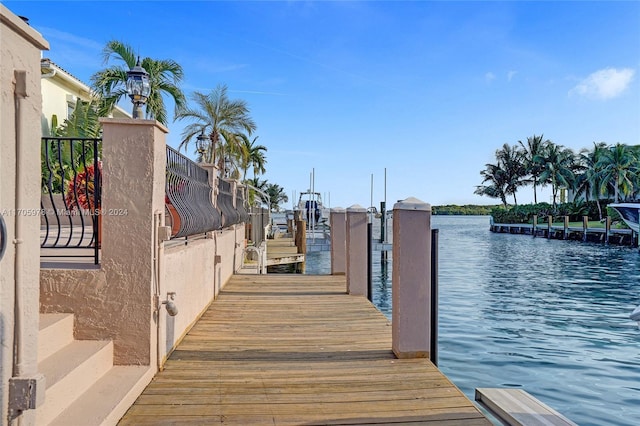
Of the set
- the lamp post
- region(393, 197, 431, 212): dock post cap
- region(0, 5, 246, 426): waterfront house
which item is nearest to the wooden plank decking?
region(0, 5, 246, 426): waterfront house

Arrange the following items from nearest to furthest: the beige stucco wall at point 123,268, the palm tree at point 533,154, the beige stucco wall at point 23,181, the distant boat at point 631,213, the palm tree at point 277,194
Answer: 1. the beige stucco wall at point 23,181
2. the beige stucco wall at point 123,268
3. the distant boat at point 631,213
4. the palm tree at point 533,154
5. the palm tree at point 277,194

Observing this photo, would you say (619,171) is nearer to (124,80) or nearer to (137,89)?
(124,80)

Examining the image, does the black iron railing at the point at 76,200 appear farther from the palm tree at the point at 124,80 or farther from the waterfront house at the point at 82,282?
the palm tree at the point at 124,80

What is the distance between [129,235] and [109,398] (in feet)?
3.78

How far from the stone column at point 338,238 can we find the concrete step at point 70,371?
575cm

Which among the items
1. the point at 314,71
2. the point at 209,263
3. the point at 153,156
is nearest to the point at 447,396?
the point at 153,156

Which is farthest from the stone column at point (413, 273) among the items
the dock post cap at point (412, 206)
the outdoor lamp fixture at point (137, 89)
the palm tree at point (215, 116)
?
the palm tree at point (215, 116)

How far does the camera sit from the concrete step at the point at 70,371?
247 centimetres

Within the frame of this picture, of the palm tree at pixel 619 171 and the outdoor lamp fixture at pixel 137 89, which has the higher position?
the palm tree at pixel 619 171

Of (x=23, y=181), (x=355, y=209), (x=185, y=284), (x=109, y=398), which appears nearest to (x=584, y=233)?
(x=355, y=209)

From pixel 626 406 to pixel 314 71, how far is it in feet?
47.1

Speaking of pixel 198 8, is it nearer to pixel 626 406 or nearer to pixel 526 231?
pixel 626 406

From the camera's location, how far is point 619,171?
4356 centimetres

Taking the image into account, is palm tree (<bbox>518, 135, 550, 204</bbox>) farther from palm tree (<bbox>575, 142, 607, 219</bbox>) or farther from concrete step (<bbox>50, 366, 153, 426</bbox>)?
concrete step (<bbox>50, 366, 153, 426</bbox>)
